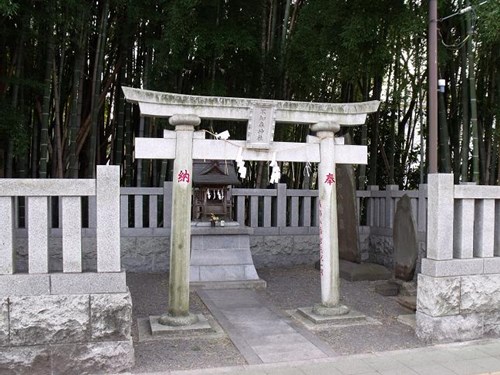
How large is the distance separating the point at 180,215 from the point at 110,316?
1.41 metres

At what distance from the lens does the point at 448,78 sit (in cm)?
1044

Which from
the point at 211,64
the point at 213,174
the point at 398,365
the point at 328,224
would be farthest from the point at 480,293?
the point at 211,64

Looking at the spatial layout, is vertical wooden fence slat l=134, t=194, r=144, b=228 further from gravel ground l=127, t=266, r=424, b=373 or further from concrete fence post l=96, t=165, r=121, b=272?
concrete fence post l=96, t=165, r=121, b=272

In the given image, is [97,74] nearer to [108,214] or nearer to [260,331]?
[108,214]

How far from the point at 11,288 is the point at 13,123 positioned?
14.5 ft

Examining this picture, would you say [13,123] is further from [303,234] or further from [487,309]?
[487,309]

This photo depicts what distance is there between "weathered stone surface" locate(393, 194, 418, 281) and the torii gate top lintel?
1.83 m

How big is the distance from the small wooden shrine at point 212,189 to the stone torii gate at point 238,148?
235 cm

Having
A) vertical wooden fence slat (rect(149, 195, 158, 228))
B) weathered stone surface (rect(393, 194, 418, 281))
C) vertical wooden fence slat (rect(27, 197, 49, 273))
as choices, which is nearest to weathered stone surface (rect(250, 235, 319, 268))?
vertical wooden fence slat (rect(149, 195, 158, 228))

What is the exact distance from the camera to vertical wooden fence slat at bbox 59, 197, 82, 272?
393cm

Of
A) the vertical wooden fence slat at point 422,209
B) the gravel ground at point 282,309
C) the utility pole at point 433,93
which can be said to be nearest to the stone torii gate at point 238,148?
the gravel ground at point 282,309

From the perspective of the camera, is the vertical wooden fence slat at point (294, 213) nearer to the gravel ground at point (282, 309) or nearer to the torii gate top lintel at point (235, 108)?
the gravel ground at point (282, 309)

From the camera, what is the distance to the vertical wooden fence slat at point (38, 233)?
3.90 m

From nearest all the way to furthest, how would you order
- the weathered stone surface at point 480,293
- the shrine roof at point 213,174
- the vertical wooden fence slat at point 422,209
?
the weathered stone surface at point 480,293 < the shrine roof at point 213,174 < the vertical wooden fence slat at point 422,209
